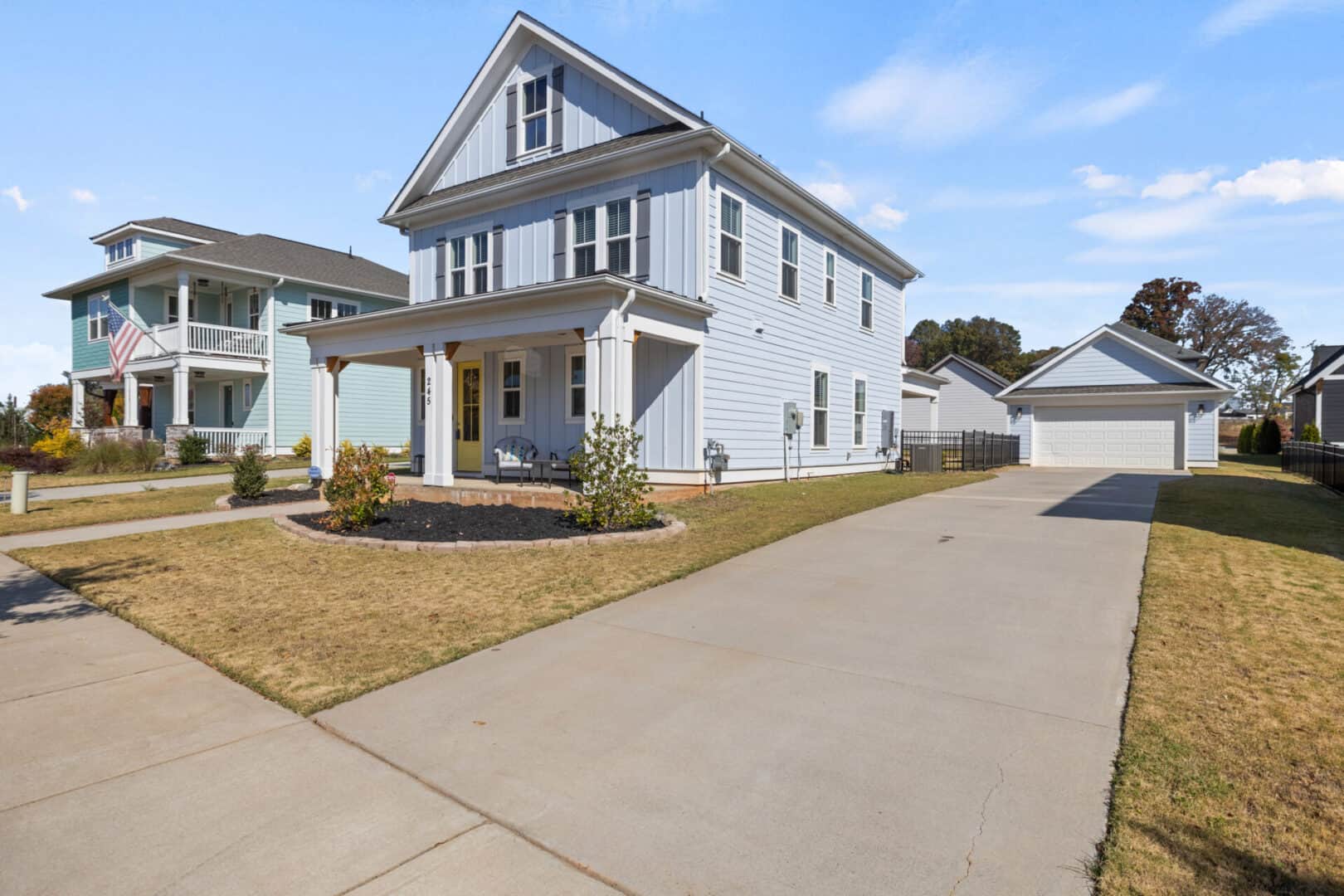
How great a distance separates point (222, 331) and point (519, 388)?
15346 millimetres

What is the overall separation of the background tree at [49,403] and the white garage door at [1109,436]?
43.0m

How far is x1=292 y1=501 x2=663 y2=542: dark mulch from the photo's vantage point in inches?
345

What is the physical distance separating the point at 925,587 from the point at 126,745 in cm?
574

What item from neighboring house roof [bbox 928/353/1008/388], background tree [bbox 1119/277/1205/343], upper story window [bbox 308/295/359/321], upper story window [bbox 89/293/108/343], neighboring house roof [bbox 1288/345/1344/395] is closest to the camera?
upper story window [bbox 308/295/359/321]

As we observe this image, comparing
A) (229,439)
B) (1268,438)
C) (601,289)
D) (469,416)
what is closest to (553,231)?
(601,289)

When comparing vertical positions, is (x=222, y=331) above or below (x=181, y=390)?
above

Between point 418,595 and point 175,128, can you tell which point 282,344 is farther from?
point 418,595

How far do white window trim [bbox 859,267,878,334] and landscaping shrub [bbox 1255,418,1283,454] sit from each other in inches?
1101

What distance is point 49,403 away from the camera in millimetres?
34188

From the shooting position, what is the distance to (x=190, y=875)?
7.93ft

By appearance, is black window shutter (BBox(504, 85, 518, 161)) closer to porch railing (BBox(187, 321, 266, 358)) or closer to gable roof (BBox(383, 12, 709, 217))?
gable roof (BBox(383, 12, 709, 217))

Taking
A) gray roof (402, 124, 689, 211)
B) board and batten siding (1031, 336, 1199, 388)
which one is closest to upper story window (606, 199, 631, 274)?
gray roof (402, 124, 689, 211)

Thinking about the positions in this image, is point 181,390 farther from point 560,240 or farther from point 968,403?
point 968,403

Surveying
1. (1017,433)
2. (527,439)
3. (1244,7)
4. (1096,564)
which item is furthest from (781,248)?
(1017,433)
